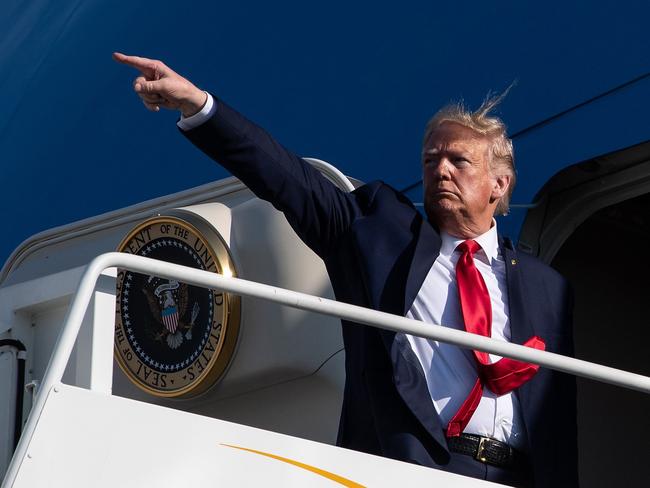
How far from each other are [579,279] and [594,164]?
2.59 feet

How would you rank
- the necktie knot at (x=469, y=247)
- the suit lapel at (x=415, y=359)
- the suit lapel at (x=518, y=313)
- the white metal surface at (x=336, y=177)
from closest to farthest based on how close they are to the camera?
the suit lapel at (x=415, y=359), the suit lapel at (x=518, y=313), the necktie knot at (x=469, y=247), the white metal surface at (x=336, y=177)

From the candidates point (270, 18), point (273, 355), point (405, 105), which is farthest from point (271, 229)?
point (270, 18)

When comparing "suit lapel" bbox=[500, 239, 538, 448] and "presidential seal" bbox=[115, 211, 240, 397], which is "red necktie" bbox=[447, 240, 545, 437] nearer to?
"suit lapel" bbox=[500, 239, 538, 448]

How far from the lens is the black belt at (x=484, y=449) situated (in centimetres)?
275

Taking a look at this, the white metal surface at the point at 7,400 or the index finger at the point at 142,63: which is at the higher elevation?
the index finger at the point at 142,63

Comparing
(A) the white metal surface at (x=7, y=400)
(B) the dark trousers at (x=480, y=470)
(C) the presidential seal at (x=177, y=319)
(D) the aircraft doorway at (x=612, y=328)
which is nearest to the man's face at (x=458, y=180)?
(B) the dark trousers at (x=480, y=470)

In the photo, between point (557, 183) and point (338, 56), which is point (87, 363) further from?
point (338, 56)

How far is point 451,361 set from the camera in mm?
2834

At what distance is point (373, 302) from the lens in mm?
2877

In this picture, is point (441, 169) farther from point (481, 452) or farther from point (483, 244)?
point (481, 452)

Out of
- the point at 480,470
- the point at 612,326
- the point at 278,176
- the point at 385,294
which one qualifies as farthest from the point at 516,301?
the point at 612,326

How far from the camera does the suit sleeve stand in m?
2.80

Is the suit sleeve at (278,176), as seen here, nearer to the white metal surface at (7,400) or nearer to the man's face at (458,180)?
the man's face at (458,180)

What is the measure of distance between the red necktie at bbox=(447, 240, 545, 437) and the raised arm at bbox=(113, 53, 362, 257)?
0.94 ft
